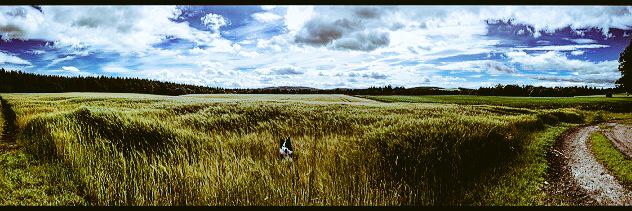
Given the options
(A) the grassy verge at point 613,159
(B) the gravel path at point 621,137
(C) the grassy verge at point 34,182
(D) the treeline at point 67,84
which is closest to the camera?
(C) the grassy verge at point 34,182

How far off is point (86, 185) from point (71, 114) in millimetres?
2717

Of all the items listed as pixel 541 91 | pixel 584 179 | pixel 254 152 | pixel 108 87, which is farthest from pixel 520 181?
pixel 108 87

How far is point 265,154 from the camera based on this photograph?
723cm

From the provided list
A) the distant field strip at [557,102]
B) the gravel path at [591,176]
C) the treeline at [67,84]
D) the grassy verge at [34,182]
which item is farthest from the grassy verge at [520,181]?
the treeline at [67,84]

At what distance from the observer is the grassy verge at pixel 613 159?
7.14 metres

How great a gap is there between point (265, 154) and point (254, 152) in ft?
0.97

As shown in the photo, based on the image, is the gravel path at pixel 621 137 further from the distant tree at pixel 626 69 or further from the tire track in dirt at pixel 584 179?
the distant tree at pixel 626 69

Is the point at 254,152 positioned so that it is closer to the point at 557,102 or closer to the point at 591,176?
the point at 591,176

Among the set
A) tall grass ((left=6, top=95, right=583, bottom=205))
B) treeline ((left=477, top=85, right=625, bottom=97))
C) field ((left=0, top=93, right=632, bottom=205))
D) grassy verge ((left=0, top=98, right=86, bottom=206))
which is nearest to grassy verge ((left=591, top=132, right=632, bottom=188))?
field ((left=0, top=93, right=632, bottom=205))

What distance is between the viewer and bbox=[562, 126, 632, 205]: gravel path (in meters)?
6.11

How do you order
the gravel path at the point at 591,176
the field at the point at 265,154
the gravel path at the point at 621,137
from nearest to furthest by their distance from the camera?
the field at the point at 265,154 < the gravel path at the point at 591,176 < the gravel path at the point at 621,137

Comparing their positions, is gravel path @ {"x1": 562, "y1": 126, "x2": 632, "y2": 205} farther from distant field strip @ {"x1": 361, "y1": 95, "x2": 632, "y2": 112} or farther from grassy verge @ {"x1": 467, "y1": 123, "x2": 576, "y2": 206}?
distant field strip @ {"x1": 361, "y1": 95, "x2": 632, "y2": 112}

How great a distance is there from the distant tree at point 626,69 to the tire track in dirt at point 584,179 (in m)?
1.85

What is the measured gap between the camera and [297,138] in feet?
28.4
